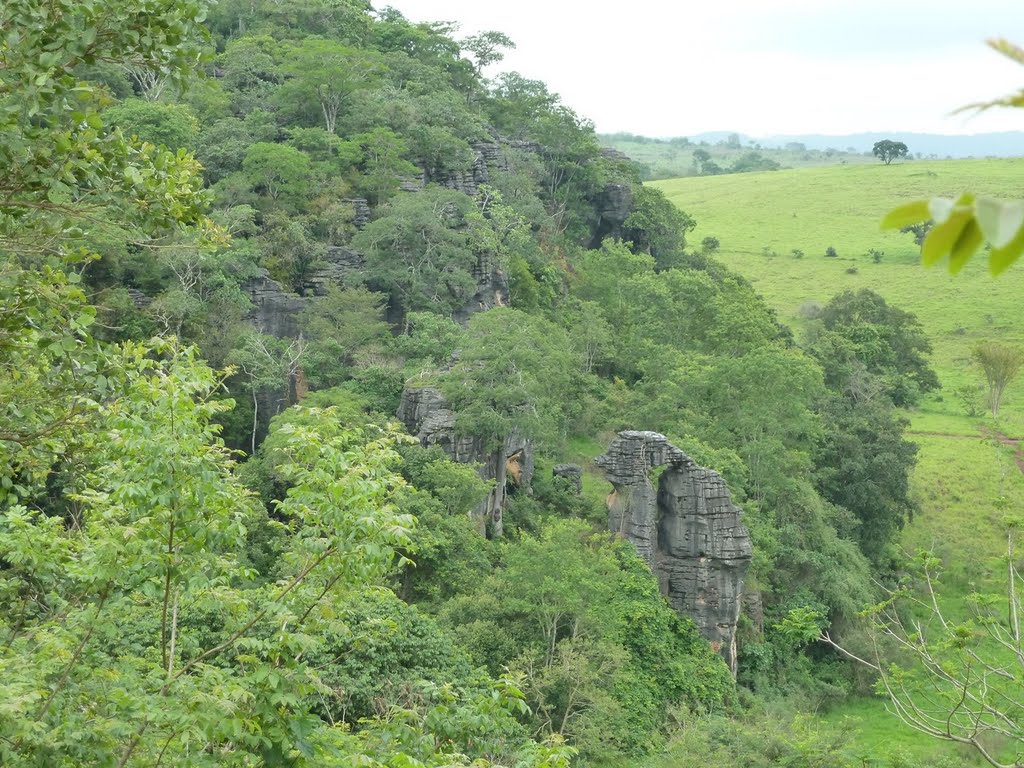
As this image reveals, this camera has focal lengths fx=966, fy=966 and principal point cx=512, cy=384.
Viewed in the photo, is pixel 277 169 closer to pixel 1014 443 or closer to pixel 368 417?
pixel 368 417

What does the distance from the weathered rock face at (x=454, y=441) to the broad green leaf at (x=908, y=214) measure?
21720mm

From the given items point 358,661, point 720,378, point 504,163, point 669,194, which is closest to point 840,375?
point 720,378

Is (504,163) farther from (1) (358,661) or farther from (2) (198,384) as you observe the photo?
(2) (198,384)

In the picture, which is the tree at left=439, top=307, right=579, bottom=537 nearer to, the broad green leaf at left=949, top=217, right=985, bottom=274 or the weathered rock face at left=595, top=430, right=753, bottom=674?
the weathered rock face at left=595, top=430, right=753, bottom=674

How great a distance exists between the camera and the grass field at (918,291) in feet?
103

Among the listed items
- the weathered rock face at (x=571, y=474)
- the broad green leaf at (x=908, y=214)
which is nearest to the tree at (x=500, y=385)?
the weathered rock face at (x=571, y=474)

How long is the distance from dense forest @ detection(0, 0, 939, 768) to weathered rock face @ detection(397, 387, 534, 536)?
0.36 feet

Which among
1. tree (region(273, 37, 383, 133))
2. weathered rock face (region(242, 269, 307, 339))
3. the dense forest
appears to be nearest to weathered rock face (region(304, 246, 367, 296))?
the dense forest

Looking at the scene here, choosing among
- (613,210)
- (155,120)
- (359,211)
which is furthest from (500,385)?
(613,210)

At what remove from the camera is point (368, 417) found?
76.8 feet

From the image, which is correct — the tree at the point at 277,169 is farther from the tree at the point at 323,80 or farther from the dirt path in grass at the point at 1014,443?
the dirt path in grass at the point at 1014,443

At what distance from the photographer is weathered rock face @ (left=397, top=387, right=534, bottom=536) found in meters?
23.7

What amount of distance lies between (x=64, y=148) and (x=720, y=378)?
2616cm

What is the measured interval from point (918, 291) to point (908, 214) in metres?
64.7
